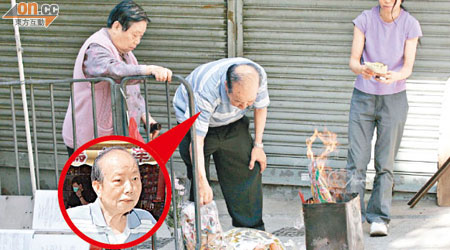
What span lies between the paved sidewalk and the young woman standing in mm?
185

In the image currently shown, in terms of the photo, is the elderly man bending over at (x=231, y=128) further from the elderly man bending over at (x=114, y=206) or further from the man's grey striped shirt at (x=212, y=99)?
the elderly man bending over at (x=114, y=206)

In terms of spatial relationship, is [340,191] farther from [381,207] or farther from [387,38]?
[387,38]

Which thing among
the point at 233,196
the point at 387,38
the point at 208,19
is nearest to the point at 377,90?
the point at 387,38

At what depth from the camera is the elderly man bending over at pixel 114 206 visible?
3.33m

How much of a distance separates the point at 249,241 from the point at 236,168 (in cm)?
67

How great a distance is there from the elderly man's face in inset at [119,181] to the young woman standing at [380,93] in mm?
2582

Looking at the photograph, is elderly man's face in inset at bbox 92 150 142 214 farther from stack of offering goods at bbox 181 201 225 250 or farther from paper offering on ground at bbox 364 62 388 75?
paper offering on ground at bbox 364 62 388 75

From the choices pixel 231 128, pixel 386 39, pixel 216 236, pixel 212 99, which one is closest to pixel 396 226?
pixel 386 39

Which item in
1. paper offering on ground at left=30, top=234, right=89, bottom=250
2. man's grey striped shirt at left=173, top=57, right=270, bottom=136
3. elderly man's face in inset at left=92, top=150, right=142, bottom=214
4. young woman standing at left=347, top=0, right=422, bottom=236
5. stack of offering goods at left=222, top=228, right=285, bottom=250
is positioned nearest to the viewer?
elderly man's face in inset at left=92, top=150, right=142, bottom=214

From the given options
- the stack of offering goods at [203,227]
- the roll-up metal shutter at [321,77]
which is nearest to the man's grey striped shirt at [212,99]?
the stack of offering goods at [203,227]

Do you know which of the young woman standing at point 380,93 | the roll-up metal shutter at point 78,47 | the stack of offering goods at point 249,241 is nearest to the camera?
the stack of offering goods at point 249,241

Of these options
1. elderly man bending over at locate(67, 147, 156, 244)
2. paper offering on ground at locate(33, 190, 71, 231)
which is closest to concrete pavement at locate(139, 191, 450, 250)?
paper offering on ground at locate(33, 190, 71, 231)

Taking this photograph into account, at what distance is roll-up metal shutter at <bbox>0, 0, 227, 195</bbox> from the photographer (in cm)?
684

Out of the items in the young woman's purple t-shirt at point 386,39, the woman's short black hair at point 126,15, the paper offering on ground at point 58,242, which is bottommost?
the paper offering on ground at point 58,242
